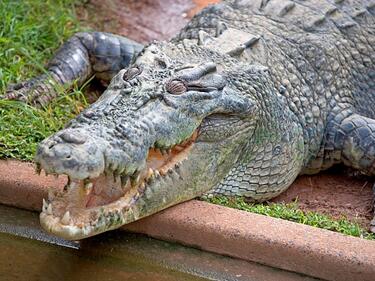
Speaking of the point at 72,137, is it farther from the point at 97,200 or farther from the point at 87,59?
the point at 87,59

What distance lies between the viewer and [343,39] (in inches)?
214

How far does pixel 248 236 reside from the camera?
399 centimetres

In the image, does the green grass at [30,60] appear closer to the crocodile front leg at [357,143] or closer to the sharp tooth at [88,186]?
the sharp tooth at [88,186]

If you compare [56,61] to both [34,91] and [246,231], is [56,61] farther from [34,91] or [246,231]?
[246,231]

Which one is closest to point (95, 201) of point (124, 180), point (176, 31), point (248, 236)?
point (124, 180)

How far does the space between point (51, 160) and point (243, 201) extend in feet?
4.58

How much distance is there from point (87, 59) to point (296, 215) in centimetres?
194

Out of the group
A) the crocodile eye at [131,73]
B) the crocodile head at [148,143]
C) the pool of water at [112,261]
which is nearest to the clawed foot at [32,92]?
the crocodile head at [148,143]

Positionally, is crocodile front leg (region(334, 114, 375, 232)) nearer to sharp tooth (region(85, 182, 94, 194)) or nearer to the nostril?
sharp tooth (region(85, 182, 94, 194))

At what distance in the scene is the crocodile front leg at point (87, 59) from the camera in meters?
5.59

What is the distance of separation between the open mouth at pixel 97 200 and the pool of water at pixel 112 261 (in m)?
0.22

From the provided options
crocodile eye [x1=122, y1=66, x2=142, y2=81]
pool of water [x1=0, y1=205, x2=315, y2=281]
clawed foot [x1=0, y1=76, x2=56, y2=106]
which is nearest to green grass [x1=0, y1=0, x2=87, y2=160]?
clawed foot [x1=0, y1=76, x2=56, y2=106]

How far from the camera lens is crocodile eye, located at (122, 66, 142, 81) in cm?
426

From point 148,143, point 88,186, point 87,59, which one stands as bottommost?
point 87,59
